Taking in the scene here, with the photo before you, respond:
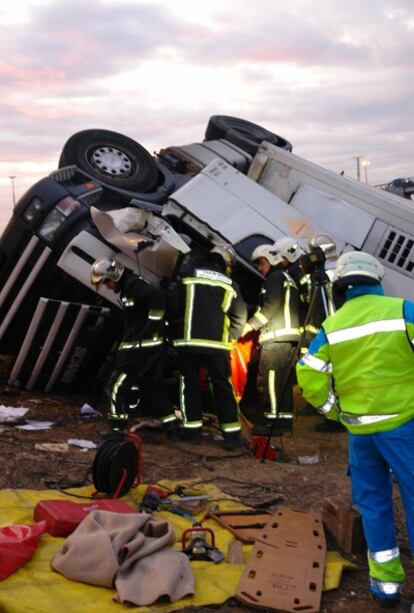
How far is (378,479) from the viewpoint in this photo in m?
3.62

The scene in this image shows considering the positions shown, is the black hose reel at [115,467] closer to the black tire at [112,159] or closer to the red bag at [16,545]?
the red bag at [16,545]

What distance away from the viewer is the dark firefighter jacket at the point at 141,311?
629 centimetres

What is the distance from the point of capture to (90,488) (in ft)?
16.2

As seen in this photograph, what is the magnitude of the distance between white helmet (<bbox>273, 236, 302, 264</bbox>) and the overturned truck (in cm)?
43

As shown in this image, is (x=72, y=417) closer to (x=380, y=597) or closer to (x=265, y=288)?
(x=265, y=288)

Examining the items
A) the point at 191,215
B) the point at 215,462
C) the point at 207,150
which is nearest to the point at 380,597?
the point at 215,462

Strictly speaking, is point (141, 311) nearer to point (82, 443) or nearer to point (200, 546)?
point (82, 443)

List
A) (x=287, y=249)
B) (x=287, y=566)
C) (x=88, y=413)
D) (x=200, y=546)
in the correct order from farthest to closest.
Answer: (x=88, y=413)
(x=287, y=249)
(x=200, y=546)
(x=287, y=566)

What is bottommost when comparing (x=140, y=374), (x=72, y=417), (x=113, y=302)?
(x=72, y=417)

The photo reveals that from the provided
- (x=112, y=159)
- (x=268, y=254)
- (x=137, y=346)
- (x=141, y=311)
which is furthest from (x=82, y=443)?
(x=112, y=159)

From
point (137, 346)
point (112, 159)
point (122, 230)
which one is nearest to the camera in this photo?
point (137, 346)

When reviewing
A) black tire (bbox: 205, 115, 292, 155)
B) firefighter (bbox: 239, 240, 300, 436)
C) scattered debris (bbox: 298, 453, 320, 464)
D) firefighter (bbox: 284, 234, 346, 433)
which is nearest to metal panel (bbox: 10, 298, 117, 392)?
firefighter (bbox: 239, 240, 300, 436)

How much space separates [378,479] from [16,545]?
1721 millimetres

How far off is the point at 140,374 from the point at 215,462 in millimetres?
1004
